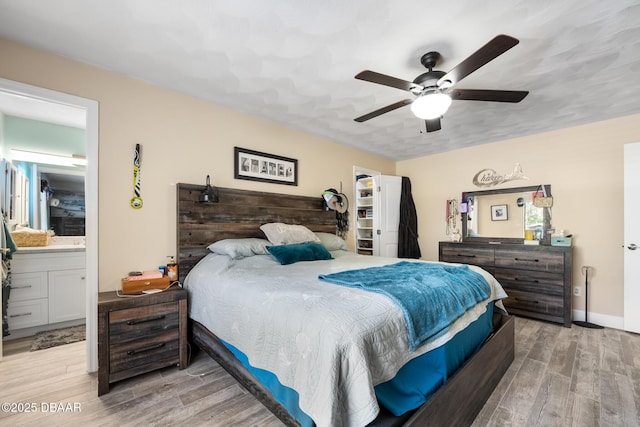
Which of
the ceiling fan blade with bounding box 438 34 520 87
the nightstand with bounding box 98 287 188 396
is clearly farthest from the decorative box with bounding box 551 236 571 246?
the nightstand with bounding box 98 287 188 396

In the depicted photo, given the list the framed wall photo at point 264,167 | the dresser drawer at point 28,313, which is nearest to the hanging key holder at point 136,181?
the framed wall photo at point 264,167

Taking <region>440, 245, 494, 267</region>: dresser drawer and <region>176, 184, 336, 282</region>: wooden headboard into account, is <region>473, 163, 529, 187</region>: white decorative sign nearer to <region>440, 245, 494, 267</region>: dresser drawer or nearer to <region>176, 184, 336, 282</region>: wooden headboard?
<region>440, 245, 494, 267</region>: dresser drawer

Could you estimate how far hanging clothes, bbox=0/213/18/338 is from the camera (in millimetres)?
2326

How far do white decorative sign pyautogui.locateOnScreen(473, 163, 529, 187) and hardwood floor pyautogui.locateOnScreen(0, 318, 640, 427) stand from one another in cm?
229

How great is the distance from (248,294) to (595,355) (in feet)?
10.4

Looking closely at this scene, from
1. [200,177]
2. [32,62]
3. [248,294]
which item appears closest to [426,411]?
[248,294]

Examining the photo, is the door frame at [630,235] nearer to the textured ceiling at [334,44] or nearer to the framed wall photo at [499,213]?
the textured ceiling at [334,44]

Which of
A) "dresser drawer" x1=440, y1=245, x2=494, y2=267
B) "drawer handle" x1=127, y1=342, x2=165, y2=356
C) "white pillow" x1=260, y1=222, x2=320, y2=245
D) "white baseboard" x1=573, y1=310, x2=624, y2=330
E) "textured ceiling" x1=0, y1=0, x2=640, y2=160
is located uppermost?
A: "textured ceiling" x1=0, y1=0, x2=640, y2=160

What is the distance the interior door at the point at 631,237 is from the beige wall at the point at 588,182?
19 centimetres

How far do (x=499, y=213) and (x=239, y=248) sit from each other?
379cm

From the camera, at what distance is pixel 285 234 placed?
2920 mm

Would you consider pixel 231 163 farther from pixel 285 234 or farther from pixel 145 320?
pixel 145 320

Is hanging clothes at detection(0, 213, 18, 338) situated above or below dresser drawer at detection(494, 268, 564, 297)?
above

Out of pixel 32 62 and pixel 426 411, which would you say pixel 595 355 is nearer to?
pixel 426 411
